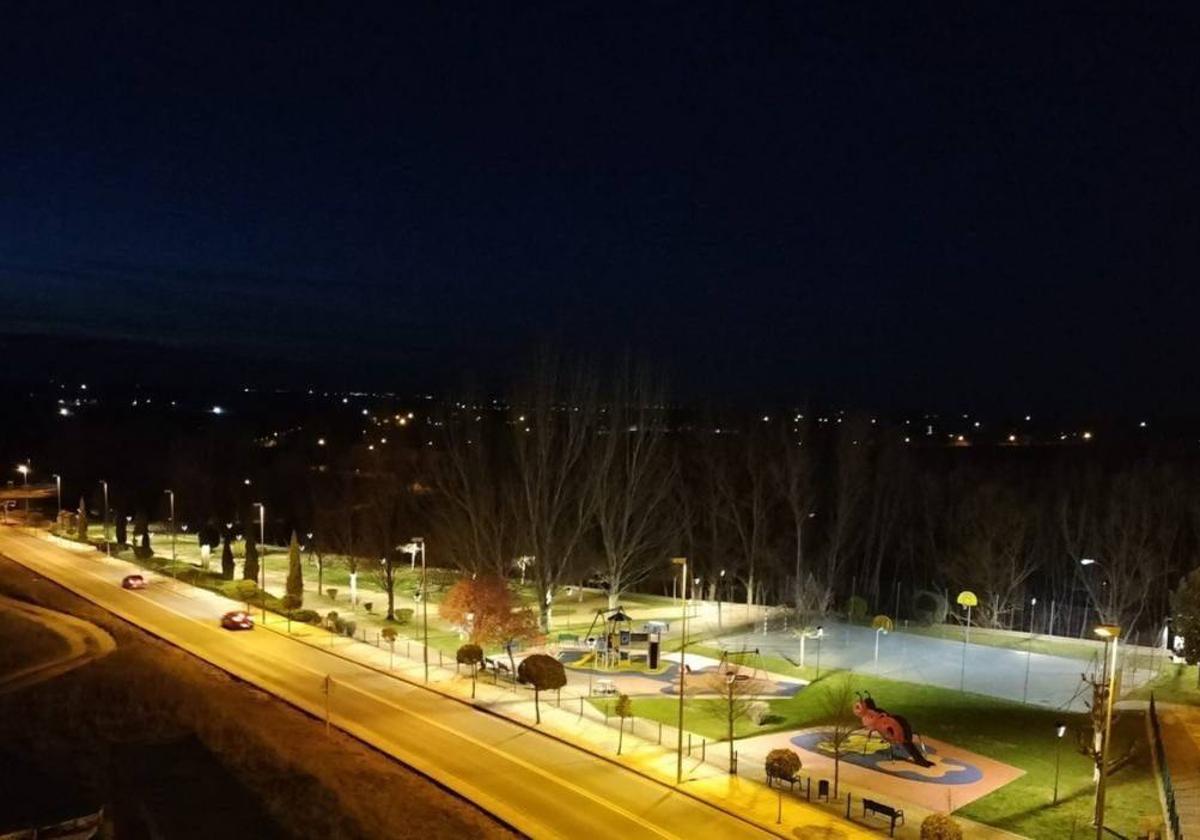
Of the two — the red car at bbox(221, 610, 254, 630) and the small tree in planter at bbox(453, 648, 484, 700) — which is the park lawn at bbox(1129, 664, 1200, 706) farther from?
the red car at bbox(221, 610, 254, 630)

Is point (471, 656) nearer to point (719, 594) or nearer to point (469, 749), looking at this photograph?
point (469, 749)

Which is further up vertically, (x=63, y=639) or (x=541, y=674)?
(x=541, y=674)

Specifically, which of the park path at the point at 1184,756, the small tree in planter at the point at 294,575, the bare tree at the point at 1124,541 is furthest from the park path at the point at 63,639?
the bare tree at the point at 1124,541

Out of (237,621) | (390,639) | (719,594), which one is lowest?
(719,594)

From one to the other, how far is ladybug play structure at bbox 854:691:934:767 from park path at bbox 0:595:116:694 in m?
24.7

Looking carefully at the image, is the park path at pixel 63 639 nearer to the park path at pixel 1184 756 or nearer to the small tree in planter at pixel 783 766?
the small tree in planter at pixel 783 766

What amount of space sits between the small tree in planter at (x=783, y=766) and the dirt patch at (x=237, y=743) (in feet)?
20.3

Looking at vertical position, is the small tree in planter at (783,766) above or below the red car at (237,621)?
above

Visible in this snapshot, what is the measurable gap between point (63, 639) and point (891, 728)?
95.3ft

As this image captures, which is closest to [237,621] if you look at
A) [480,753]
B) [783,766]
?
[480,753]

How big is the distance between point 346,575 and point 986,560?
33.2 m

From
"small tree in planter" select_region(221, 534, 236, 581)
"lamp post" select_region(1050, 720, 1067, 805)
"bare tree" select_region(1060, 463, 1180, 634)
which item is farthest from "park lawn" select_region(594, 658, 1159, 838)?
"small tree in planter" select_region(221, 534, 236, 581)

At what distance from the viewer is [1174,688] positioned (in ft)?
101

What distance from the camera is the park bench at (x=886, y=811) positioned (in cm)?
1916
